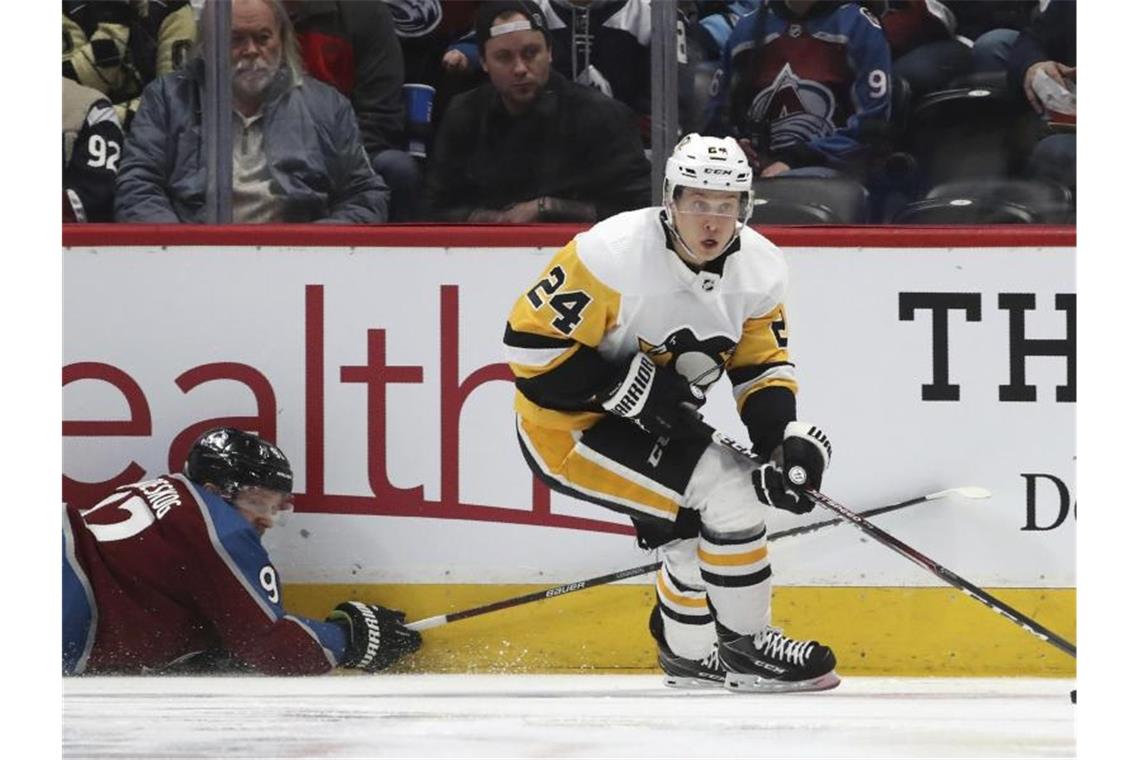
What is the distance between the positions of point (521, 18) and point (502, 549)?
108 cm

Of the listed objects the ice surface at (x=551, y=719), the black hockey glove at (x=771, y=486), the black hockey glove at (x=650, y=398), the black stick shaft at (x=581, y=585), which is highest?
the black hockey glove at (x=650, y=398)

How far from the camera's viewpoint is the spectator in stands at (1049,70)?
150 inches

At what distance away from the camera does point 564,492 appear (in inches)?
137

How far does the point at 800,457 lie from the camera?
322 cm

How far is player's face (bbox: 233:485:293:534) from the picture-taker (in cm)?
373

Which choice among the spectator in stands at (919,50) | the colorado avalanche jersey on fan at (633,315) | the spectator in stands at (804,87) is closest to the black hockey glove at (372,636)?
the colorado avalanche jersey on fan at (633,315)

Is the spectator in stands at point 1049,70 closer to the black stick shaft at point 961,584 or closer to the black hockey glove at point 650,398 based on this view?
the black stick shaft at point 961,584

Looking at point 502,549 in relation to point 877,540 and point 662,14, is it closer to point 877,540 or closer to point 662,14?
point 877,540

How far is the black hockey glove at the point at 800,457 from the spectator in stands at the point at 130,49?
152 cm

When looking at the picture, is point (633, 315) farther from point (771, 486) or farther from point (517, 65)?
point (517, 65)

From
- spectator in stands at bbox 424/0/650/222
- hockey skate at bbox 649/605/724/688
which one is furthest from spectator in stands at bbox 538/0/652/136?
hockey skate at bbox 649/605/724/688

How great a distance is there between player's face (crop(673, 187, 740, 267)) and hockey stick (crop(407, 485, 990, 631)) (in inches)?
31.7

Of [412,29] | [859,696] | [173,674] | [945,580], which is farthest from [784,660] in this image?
[412,29]

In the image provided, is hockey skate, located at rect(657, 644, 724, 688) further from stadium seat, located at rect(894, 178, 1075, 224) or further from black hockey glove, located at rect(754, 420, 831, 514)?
stadium seat, located at rect(894, 178, 1075, 224)
